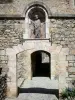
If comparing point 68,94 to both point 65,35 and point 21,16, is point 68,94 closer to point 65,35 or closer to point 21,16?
point 65,35

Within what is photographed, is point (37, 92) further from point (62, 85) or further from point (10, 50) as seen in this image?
point (10, 50)

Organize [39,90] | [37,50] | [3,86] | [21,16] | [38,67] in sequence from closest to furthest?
[3,86]
[21,16]
[37,50]
[39,90]
[38,67]

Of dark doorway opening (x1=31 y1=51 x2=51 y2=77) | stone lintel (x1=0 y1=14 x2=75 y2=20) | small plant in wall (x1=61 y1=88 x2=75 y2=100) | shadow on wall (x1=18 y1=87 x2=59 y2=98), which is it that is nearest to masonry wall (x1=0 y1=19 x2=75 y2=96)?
stone lintel (x1=0 y1=14 x2=75 y2=20)

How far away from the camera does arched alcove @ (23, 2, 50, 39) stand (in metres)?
8.95

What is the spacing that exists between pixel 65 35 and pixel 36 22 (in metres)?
1.33

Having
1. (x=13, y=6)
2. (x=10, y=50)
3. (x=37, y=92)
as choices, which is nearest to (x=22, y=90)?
(x=37, y=92)

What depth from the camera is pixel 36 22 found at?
9.21 m

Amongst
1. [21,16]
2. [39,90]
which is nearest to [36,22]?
[21,16]

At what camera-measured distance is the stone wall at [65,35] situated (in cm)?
887

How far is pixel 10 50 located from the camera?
900 centimetres

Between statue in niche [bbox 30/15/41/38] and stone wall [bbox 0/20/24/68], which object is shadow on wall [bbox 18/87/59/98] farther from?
statue in niche [bbox 30/15/41/38]

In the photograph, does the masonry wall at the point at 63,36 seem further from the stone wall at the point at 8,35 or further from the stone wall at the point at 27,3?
the stone wall at the point at 27,3

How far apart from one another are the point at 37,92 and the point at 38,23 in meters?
3.25

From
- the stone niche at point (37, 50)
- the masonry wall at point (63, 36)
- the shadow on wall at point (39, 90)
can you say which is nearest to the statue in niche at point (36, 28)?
the stone niche at point (37, 50)
